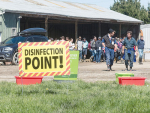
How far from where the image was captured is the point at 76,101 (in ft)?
23.2

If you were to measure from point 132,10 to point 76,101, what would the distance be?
241ft

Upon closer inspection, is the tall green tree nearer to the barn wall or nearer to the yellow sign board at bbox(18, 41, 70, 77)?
the barn wall

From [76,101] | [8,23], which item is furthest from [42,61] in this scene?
[8,23]

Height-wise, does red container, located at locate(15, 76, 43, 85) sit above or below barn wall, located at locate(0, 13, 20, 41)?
below

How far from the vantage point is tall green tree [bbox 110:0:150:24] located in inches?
2970

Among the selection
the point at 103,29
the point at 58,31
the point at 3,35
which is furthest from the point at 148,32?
the point at 3,35

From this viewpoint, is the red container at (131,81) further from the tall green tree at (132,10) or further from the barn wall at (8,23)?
the tall green tree at (132,10)

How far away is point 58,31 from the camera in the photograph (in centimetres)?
3931

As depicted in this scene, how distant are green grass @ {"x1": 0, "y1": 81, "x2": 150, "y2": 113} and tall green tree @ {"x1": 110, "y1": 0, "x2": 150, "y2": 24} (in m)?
67.7

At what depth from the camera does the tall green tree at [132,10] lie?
75438 millimetres

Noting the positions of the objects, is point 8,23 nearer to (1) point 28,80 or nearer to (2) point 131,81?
(1) point 28,80

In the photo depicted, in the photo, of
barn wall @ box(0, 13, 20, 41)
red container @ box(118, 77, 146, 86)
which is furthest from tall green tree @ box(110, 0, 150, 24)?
red container @ box(118, 77, 146, 86)

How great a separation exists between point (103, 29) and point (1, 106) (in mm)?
33037

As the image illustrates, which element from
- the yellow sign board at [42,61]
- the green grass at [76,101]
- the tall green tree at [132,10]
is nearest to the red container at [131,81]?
the green grass at [76,101]
